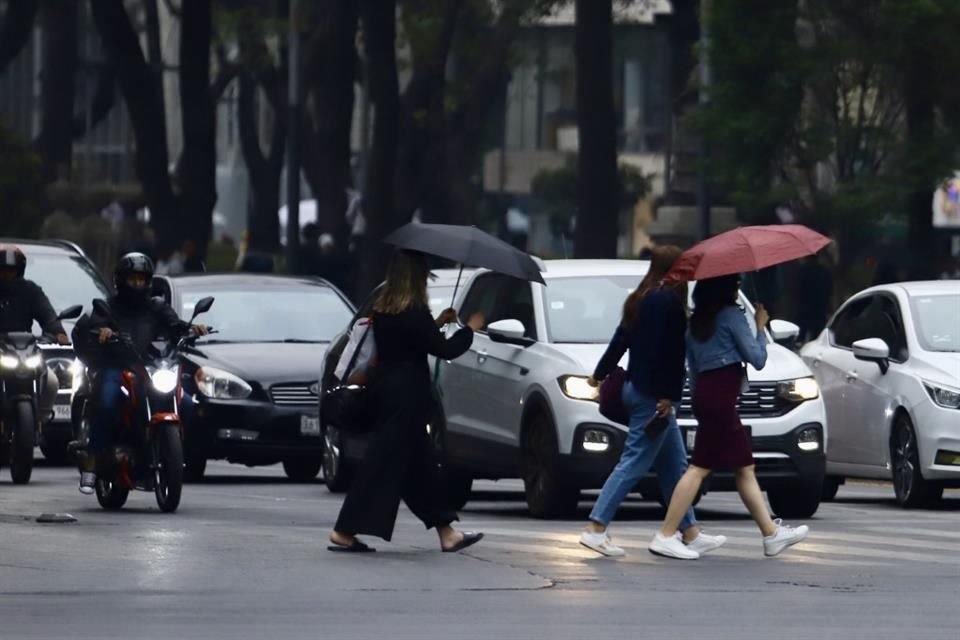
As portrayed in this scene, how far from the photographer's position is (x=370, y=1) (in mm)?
33875

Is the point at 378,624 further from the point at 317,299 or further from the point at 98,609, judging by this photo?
the point at 317,299

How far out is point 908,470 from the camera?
18.2m

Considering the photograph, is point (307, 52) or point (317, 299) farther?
point (307, 52)

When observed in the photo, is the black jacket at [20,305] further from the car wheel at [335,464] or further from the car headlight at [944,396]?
the car headlight at [944,396]

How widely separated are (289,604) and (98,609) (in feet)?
2.62

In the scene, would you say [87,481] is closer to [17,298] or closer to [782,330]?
[17,298]

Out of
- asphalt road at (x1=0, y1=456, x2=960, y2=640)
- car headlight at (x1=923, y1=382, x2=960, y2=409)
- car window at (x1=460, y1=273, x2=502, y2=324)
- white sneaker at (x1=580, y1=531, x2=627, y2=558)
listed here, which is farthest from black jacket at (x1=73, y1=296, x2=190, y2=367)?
car headlight at (x1=923, y1=382, x2=960, y2=409)

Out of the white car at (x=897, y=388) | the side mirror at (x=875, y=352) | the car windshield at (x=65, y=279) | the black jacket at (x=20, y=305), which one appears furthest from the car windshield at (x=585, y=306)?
the car windshield at (x=65, y=279)

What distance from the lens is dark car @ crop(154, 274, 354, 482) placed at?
20.4 m

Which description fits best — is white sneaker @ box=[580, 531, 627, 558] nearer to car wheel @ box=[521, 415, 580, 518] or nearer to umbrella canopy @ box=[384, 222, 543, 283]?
umbrella canopy @ box=[384, 222, 543, 283]

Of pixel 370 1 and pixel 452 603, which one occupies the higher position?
pixel 370 1

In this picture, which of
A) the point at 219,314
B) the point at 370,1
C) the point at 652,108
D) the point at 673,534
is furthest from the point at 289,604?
the point at 652,108

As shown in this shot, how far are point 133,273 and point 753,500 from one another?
193 inches

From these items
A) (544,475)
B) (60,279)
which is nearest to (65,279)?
(60,279)
